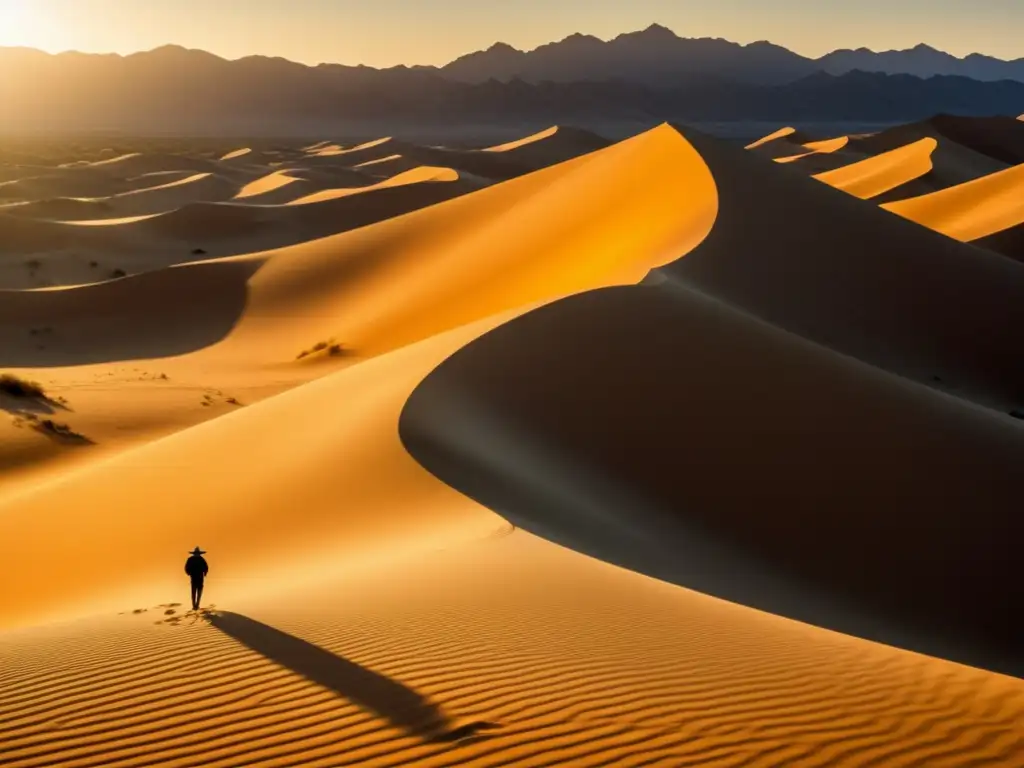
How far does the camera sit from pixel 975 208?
40.5 metres

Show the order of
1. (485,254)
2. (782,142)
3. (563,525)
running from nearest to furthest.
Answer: (563,525), (485,254), (782,142)

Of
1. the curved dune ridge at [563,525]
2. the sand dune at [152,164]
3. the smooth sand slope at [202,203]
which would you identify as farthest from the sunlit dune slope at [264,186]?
the curved dune ridge at [563,525]

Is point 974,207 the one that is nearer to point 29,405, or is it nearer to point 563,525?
point 29,405

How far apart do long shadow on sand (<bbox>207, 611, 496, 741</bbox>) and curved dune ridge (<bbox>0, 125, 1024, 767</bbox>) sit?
0.02m

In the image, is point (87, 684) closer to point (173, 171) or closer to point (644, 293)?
point (644, 293)

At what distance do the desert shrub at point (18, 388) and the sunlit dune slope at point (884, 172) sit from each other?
44629 mm

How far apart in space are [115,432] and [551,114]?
167m

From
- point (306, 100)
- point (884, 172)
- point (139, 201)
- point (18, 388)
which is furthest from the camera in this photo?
point (306, 100)

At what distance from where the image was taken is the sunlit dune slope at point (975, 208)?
36500 mm

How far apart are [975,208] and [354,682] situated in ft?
135

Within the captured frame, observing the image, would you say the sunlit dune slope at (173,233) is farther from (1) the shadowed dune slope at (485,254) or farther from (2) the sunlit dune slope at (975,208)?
(2) the sunlit dune slope at (975,208)

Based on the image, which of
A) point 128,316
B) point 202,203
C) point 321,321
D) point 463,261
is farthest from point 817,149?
point 128,316

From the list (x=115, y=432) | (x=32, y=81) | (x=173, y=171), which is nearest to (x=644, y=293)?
(x=115, y=432)

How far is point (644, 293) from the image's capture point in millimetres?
14703
